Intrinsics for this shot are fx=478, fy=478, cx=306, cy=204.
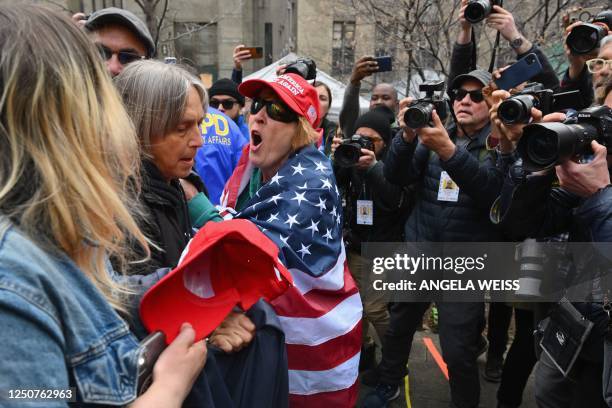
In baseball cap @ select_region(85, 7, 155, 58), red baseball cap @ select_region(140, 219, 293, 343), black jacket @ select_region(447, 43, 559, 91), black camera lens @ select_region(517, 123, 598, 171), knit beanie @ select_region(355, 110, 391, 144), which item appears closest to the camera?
red baseball cap @ select_region(140, 219, 293, 343)

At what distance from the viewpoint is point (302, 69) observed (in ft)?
9.77

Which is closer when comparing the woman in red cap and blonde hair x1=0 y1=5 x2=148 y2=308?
blonde hair x1=0 y1=5 x2=148 y2=308

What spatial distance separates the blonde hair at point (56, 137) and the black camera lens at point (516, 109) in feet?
6.60

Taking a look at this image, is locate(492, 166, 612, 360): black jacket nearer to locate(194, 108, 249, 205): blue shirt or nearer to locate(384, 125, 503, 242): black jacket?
locate(384, 125, 503, 242): black jacket

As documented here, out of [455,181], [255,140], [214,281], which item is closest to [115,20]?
[255,140]

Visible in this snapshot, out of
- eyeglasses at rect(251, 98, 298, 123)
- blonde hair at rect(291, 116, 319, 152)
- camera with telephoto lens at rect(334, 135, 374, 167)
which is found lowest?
camera with telephoto lens at rect(334, 135, 374, 167)

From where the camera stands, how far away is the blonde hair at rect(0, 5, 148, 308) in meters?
0.75

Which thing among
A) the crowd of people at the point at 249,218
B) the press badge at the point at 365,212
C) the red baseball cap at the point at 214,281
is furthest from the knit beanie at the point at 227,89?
the red baseball cap at the point at 214,281

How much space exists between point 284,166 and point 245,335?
104 centimetres

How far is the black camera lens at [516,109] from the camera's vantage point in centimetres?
231

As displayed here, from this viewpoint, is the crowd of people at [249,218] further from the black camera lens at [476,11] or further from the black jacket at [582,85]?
the black camera lens at [476,11]

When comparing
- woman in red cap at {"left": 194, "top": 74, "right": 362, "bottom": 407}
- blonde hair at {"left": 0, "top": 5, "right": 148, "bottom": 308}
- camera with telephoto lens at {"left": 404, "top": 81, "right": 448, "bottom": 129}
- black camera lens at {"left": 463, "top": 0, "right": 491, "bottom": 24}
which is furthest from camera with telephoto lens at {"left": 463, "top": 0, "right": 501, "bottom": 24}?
blonde hair at {"left": 0, "top": 5, "right": 148, "bottom": 308}

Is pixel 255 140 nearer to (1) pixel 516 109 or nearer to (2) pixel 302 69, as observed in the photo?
(2) pixel 302 69

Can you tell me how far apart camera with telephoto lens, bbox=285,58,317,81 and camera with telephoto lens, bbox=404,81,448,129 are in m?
0.69
